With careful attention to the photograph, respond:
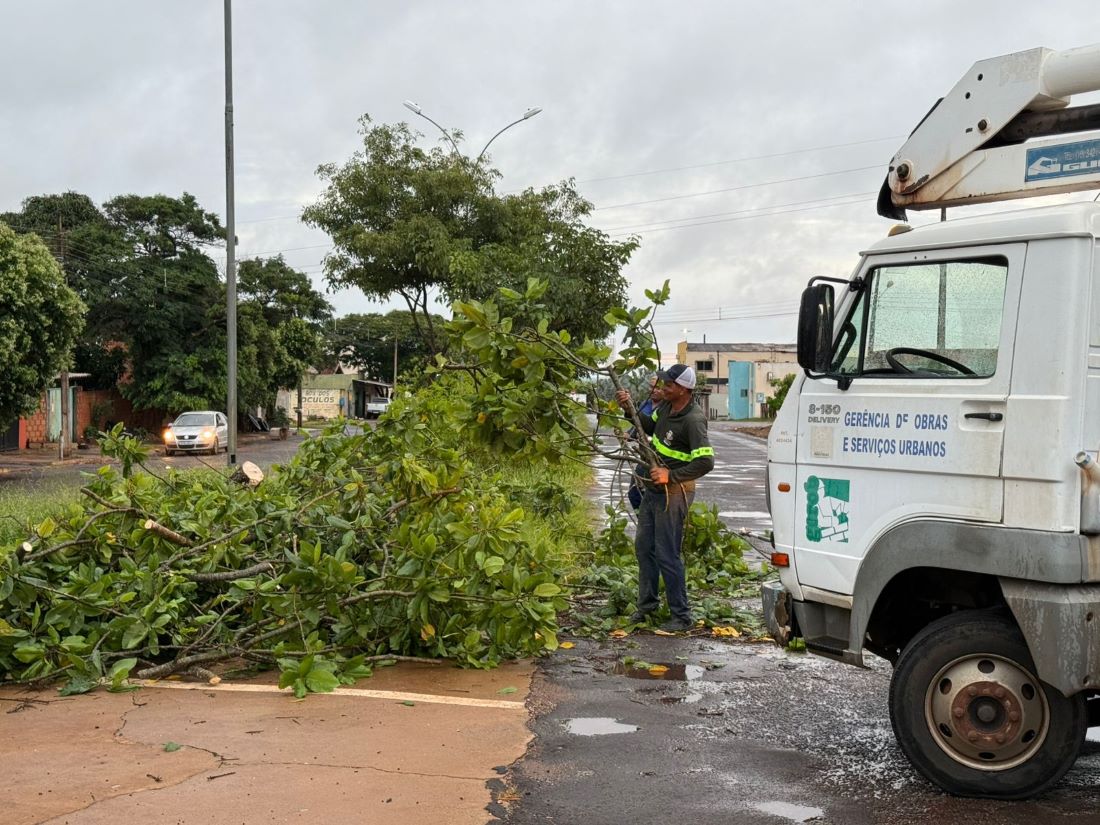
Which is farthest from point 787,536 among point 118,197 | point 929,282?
point 118,197

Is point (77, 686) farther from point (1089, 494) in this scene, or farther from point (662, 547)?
point (1089, 494)

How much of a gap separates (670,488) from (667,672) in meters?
1.55

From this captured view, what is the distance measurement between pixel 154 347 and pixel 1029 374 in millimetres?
43592

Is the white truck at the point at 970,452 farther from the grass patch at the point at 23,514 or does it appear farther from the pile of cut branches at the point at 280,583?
the grass patch at the point at 23,514

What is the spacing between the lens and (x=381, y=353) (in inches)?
3605

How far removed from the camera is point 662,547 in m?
8.22

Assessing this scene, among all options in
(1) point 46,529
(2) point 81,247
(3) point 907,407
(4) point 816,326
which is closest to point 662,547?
(4) point 816,326

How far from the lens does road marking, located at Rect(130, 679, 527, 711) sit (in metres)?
6.30

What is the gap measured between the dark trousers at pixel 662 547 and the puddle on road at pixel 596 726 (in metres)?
2.28

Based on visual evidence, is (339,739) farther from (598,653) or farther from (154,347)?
(154,347)

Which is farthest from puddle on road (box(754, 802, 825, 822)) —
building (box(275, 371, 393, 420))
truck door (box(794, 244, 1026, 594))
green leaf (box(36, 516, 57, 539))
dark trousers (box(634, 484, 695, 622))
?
building (box(275, 371, 393, 420))

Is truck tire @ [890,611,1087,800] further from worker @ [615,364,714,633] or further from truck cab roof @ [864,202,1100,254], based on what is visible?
worker @ [615,364,714,633]

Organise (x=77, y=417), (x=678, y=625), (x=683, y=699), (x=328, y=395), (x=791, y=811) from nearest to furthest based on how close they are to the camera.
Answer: (x=791, y=811)
(x=683, y=699)
(x=678, y=625)
(x=77, y=417)
(x=328, y=395)

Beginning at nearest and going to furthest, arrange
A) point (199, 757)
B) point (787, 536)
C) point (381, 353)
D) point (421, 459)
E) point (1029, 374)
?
point (1029, 374) → point (199, 757) → point (787, 536) → point (421, 459) → point (381, 353)
